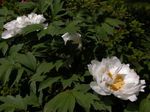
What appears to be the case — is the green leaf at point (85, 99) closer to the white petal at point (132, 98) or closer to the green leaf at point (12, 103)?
the white petal at point (132, 98)

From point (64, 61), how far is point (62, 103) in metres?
0.24

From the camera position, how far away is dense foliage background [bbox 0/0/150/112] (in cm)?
228

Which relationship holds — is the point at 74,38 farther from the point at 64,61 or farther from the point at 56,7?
the point at 56,7

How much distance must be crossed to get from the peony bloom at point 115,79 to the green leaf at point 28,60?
0.33 m

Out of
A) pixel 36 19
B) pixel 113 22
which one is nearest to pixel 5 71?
pixel 36 19

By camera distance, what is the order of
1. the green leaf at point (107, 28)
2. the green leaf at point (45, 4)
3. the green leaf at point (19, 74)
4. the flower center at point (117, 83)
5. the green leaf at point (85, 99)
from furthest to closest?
the green leaf at point (45, 4), the green leaf at point (107, 28), the green leaf at point (19, 74), the flower center at point (117, 83), the green leaf at point (85, 99)

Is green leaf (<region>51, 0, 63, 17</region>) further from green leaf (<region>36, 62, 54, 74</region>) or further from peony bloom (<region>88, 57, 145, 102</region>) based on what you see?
peony bloom (<region>88, 57, 145, 102</region>)

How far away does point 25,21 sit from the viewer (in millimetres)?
2631

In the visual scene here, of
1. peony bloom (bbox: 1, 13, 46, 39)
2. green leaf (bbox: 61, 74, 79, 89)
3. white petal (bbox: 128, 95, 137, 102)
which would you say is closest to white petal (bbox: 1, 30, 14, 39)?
peony bloom (bbox: 1, 13, 46, 39)

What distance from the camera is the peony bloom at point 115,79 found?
2.22m

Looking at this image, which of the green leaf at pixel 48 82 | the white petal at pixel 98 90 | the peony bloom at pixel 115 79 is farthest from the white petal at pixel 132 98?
the green leaf at pixel 48 82

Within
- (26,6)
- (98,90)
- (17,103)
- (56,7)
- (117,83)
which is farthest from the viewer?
(26,6)

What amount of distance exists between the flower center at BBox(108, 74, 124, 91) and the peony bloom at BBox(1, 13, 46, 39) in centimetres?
57

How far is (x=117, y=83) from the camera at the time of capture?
2309 mm
